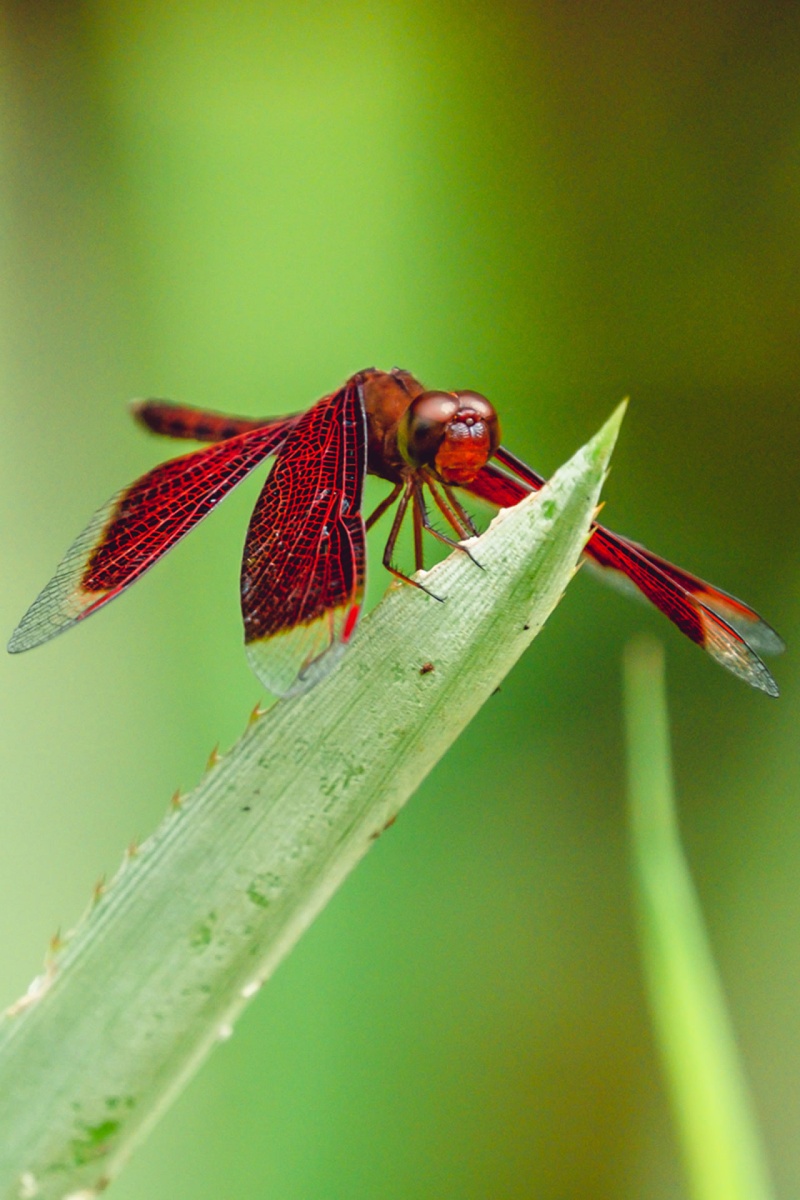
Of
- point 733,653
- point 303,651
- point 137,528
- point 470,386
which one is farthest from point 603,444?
point 470,386

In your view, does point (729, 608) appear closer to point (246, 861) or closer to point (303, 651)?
point (303, 651)

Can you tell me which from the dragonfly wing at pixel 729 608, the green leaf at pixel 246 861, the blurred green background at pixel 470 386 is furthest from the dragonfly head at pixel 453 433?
the blurred green background at pixel 470 386

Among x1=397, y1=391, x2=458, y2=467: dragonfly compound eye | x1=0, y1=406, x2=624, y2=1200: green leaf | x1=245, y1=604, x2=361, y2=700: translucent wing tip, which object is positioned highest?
x1=397, y1=391, x2=458, y2=467: dragonfly compound eye

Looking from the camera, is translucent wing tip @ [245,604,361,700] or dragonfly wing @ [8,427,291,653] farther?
dragonfly wing @ [8,427,291,653]

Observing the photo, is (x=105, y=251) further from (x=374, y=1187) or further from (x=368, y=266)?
(x=374, y=1187)

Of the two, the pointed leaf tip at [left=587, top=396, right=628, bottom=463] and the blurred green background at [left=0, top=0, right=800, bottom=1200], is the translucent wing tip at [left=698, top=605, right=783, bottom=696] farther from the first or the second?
the blurred green background at [left=0, top=0, right=800, bottom=1200]

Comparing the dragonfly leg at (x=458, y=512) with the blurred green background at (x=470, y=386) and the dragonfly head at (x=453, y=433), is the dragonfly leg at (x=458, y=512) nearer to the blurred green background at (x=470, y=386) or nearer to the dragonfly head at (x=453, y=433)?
the dragonfly head at (x=453, y=433)

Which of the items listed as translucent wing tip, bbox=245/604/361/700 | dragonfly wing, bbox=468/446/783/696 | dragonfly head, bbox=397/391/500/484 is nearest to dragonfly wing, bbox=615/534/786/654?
dragonfly wing, bbox=468/446/783/696
